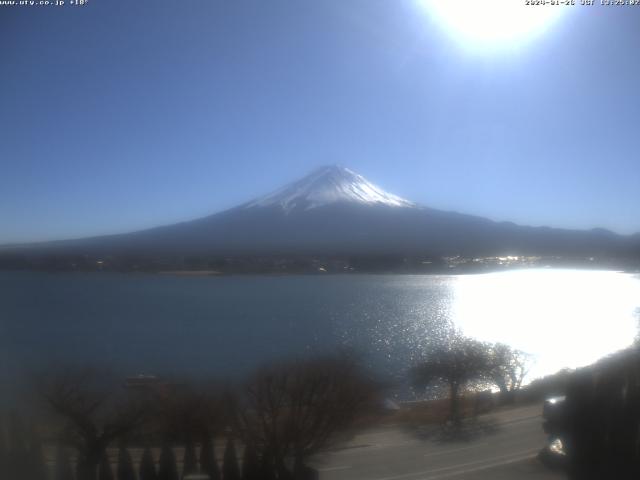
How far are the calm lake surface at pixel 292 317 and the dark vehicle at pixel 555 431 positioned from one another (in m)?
0.15

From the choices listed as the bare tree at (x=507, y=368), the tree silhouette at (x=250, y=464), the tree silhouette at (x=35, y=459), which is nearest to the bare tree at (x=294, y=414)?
the tree silhouette at (x=250, y=464)

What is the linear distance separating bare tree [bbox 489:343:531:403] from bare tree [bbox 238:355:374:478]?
0.55m

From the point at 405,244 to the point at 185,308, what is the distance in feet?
4.34

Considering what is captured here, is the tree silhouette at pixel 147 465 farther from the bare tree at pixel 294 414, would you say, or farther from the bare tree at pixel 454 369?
the bare tree at pixel 454 369

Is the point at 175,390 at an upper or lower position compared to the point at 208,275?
lower

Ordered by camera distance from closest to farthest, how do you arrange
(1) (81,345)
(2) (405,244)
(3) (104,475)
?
(3) (104,475), (1) (81,345), (2) (405,244)

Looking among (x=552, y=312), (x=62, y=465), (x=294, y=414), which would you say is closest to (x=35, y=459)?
(x=62, y=465)

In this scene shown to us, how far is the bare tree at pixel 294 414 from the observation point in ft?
6.37

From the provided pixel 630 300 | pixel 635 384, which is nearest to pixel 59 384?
pixel 635 384

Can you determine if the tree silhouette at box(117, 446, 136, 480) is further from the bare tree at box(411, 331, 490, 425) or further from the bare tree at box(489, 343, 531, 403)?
the bare tree at box(489, 343, 531, 403)

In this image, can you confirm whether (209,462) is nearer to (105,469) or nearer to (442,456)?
(105,469)

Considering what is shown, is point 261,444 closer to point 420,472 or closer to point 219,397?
point 219,397

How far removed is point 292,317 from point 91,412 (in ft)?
3.13

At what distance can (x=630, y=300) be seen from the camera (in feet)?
8.25
